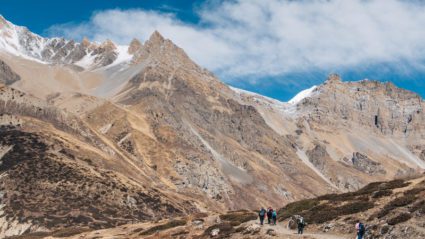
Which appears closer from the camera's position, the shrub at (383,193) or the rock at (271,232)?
the rock at (271,232)

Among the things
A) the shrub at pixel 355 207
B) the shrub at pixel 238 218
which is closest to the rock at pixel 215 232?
the shrub at pixel 238 218

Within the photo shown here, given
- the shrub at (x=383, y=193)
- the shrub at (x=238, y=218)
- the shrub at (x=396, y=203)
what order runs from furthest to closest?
1. the shrub at (x=238, y=218)
2. the shrub at (x=383, y=193)
3. the shrub at (x=396, y=203)

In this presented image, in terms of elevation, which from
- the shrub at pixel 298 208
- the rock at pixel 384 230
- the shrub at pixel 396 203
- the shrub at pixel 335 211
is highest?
the shrub at pixel 298 208

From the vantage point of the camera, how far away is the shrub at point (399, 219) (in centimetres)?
4248

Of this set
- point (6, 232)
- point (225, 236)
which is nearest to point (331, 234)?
point (225, 236)

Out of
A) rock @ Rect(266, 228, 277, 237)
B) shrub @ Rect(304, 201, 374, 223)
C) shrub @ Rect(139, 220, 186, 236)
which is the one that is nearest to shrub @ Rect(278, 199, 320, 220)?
shrub @ Rect(304, 201, 374, 223)

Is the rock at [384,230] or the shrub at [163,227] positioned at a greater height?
the shrub at [163,227]

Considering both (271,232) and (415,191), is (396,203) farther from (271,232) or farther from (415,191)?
(271,232)

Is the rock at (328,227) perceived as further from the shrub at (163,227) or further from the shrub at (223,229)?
the shrub at (163,227)

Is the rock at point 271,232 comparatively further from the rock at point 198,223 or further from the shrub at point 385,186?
the rock at point 198,223

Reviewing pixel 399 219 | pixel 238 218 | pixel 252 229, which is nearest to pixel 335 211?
pixel 252 229

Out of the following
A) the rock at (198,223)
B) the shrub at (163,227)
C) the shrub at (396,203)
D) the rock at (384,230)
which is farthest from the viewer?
the shrub at (163,227)

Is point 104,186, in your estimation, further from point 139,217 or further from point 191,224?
point 191,224

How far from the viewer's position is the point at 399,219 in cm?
4266
